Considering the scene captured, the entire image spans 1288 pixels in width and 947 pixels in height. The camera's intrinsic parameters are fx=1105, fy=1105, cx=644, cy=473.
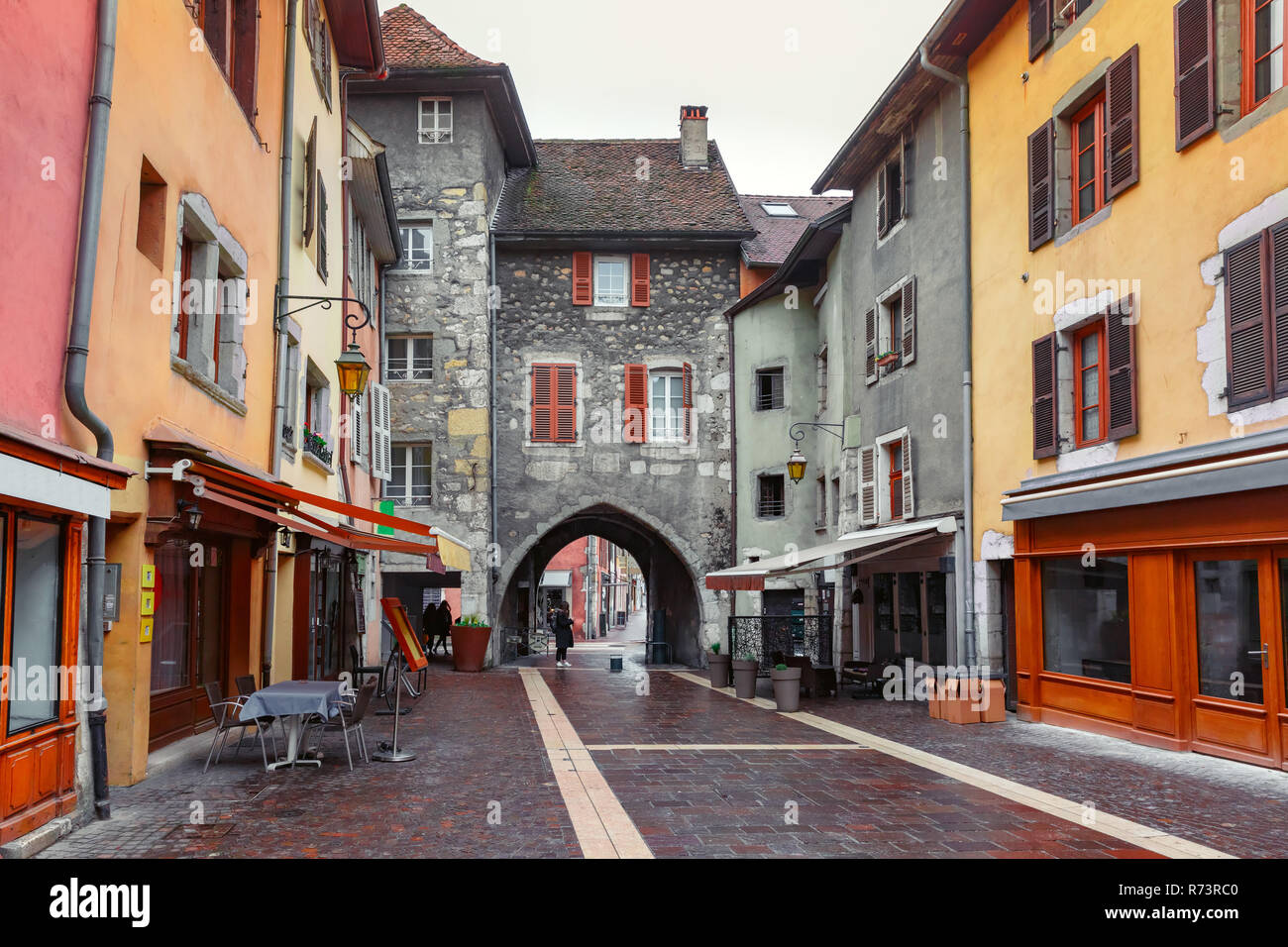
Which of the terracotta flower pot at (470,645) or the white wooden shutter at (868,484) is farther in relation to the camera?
the terracotta flower pot at (470,645)

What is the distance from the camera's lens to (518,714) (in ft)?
42.6

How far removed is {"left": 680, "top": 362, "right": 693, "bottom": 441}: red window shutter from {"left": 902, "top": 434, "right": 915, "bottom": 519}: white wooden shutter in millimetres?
7746

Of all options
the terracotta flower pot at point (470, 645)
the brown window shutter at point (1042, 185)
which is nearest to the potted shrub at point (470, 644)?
the terracotta flower pot at point (470, 645)

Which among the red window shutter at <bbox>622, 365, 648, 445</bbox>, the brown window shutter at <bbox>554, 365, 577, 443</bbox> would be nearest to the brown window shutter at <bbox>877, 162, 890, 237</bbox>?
the red window shutter at <bbox>622, 365, 648, 445</bbox>

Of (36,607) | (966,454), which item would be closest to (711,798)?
(36,607)

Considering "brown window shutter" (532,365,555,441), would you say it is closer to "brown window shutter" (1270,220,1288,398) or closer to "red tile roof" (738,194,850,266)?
"red tile roof" (738,194,850,266)

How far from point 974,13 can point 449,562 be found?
29.1ft

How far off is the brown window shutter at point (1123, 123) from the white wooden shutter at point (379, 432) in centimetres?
1153

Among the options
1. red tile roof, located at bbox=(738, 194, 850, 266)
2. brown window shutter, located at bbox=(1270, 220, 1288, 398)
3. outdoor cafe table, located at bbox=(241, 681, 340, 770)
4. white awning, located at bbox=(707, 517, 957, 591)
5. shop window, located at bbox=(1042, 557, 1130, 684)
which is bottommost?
outdoor cafe table, located at bbox=(241, 681, 340, 770)

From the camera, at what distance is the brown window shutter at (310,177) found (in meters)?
12.6

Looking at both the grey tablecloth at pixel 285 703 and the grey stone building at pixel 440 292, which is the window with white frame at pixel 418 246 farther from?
the grey tablecloth at pixel 285 703

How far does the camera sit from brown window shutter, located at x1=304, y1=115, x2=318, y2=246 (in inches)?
497

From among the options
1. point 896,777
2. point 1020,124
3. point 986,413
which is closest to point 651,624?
point 986,413

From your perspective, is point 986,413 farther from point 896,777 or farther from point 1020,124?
point 896,777
